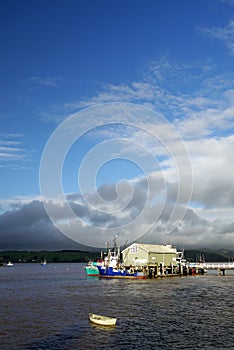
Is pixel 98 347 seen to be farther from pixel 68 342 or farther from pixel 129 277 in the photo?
pixel 129 277

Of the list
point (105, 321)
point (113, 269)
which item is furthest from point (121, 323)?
point (113, 269)

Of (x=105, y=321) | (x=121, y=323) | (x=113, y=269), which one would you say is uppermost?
(x=113, y=269)

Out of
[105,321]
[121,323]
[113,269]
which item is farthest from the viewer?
[113,269]

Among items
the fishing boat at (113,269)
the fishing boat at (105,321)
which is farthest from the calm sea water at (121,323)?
the fishing boat at (113,269)

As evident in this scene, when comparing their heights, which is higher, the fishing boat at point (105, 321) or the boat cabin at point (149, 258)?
the boat cabin at point (149, 258)

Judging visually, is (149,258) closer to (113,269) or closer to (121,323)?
(113,269)

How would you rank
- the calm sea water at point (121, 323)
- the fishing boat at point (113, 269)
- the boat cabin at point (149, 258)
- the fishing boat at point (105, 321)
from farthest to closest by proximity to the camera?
the boat cabin at point (149, 258) → the fishing boat at point (113, 269) → the fishing boat at point (105, 321) → the calm sea water at point (121, 323)

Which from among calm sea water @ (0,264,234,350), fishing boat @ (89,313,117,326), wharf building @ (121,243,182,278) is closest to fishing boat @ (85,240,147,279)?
wharf building @ (121,243,182,278)

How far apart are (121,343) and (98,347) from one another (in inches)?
101

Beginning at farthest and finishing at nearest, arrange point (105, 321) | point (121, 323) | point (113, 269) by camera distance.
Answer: point (113, 269) < point (121, 323) < point (105, 321)

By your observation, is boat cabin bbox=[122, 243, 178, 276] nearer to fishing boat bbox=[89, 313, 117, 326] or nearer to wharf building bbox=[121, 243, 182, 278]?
wharf building bbox=[121, 243, 182, 278]

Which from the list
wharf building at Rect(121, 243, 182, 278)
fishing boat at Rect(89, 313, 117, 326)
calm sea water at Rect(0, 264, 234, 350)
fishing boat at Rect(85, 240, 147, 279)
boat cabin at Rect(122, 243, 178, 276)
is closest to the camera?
calm sea water at Rect(0, 264, 234, 350)

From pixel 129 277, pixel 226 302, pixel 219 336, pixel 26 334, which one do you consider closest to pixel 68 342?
pixel 26 334

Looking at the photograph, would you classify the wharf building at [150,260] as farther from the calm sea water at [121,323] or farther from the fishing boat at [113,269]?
the calm sea water at [121,323]
